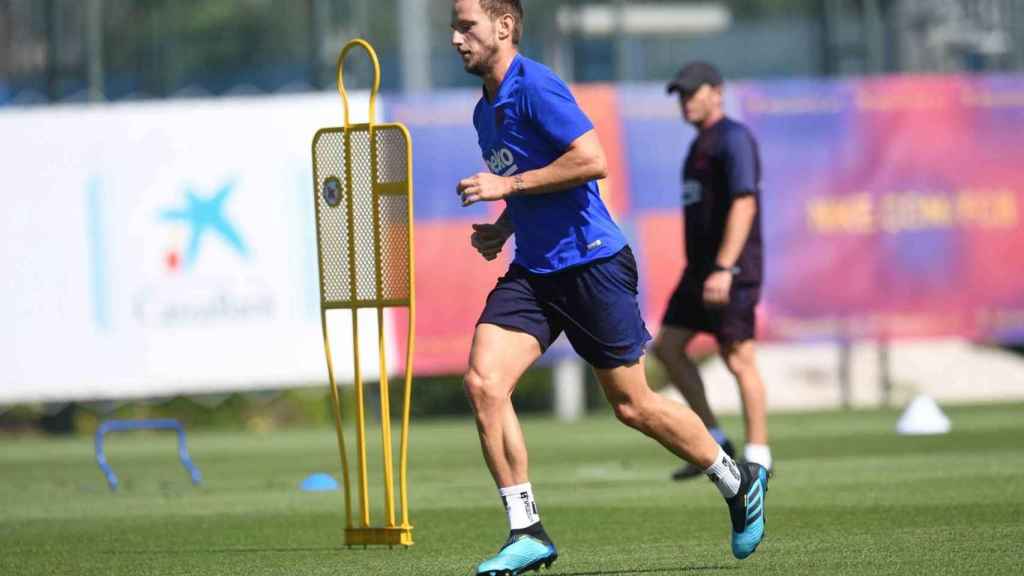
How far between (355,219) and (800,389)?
39.1ft

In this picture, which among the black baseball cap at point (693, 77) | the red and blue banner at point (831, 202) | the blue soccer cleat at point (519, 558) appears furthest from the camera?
the red and blue banner at point (831, 202)

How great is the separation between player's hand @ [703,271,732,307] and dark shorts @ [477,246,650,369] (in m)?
3.30

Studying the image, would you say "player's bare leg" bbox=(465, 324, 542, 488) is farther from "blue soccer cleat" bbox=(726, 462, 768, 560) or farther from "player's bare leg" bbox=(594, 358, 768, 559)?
"blue soccer cleat" bbox=(726, 462, 768, 560)

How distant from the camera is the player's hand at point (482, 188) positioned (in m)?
6.61

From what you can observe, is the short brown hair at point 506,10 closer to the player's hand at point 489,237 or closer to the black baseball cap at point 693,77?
the player's hand at point 489,237

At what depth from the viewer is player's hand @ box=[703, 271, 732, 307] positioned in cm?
1035

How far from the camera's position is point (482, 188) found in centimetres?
664

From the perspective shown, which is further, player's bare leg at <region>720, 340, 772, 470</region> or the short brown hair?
player's bare leg at <region>720, 340, 772, 470</region>

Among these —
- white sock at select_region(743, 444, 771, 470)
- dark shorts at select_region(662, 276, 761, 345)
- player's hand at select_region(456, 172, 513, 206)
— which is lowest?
white sock at select_region(743, 444, 771, 470)

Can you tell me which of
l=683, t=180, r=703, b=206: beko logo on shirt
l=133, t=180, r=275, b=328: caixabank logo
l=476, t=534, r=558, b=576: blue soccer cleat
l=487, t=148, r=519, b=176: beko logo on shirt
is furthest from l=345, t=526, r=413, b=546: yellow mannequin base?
l=133, t=180, r=275, b=328: caixabank logo

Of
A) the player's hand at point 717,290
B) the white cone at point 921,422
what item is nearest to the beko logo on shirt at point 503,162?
the player's hand at point 717,290

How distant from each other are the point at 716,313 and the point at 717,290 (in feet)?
2.20

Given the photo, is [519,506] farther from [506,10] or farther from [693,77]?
[693,77]

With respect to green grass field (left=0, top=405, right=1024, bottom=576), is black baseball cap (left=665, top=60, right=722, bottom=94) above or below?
above
